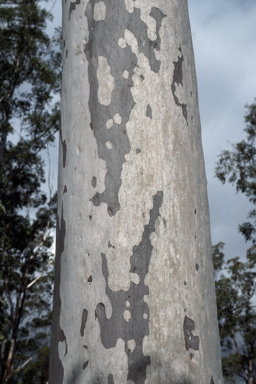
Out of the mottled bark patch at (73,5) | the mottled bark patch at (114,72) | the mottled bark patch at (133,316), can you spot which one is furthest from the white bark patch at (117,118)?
the mottled bark patch at (73,5)

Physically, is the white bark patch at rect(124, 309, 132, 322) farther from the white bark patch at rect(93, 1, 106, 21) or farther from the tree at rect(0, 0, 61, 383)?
the tree at rect(0, 0, 61, 383)

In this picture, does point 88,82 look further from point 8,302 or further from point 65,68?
point 8,302

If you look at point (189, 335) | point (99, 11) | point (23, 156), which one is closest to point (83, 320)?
point (189, 335)

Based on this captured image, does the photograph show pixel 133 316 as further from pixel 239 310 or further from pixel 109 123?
pixel 239 310

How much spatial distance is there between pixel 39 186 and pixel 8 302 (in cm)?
353

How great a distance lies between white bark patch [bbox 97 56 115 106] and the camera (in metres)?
0.91

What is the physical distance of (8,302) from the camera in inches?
419

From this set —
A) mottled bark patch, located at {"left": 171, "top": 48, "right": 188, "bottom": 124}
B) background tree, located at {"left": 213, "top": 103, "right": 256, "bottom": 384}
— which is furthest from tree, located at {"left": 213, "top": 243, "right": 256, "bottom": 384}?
mottled bark patch, located at {"left": 171, "top": 48, "right": 188, "bottom": 124}

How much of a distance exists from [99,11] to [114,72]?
0.20 metres

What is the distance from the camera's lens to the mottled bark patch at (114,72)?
858 mm

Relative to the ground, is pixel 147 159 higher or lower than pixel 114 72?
lower

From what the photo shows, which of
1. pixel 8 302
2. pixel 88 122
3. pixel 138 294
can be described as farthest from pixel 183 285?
pixel 8 302

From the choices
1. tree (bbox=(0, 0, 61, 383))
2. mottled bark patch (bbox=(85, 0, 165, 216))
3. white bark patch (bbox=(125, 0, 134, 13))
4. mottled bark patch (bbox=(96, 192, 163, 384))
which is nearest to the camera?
mottled bark patch (bbox=(96, 192, 163, 384))

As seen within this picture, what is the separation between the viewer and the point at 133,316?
763 millimetres
